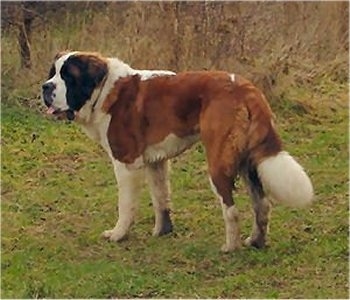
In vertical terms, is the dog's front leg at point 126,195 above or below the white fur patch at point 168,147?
below

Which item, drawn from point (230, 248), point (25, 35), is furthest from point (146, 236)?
point (25, 35)

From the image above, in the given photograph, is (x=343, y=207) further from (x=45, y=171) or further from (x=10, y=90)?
(x=10, y=90)

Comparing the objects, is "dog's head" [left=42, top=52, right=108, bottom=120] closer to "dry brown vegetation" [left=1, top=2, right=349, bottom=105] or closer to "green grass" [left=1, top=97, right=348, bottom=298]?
"green grass" [left=1, top=97, right=348, bottom=298]

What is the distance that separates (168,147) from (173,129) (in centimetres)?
17

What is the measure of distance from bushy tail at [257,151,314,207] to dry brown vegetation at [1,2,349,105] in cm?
556

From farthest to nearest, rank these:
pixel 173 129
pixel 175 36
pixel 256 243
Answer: pixel 175 36
pixel 173 129
pixel 256 243

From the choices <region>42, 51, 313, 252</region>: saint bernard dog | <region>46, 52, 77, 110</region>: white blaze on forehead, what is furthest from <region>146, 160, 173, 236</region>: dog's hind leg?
<region>46, 52, 77, 110</region>: white blaze on forehead

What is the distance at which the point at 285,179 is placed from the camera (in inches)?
267

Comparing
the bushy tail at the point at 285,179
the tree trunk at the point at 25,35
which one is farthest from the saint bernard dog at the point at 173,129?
the tree trunk at the point at 25,35

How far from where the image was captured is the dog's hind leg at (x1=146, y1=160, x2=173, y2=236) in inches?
303

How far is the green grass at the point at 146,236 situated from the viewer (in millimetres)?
6395

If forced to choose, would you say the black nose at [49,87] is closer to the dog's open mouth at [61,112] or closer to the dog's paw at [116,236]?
the dog's open mouth at [61,112]

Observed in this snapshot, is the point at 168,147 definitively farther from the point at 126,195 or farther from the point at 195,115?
the point at 126,195

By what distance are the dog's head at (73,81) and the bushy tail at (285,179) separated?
1466mm
